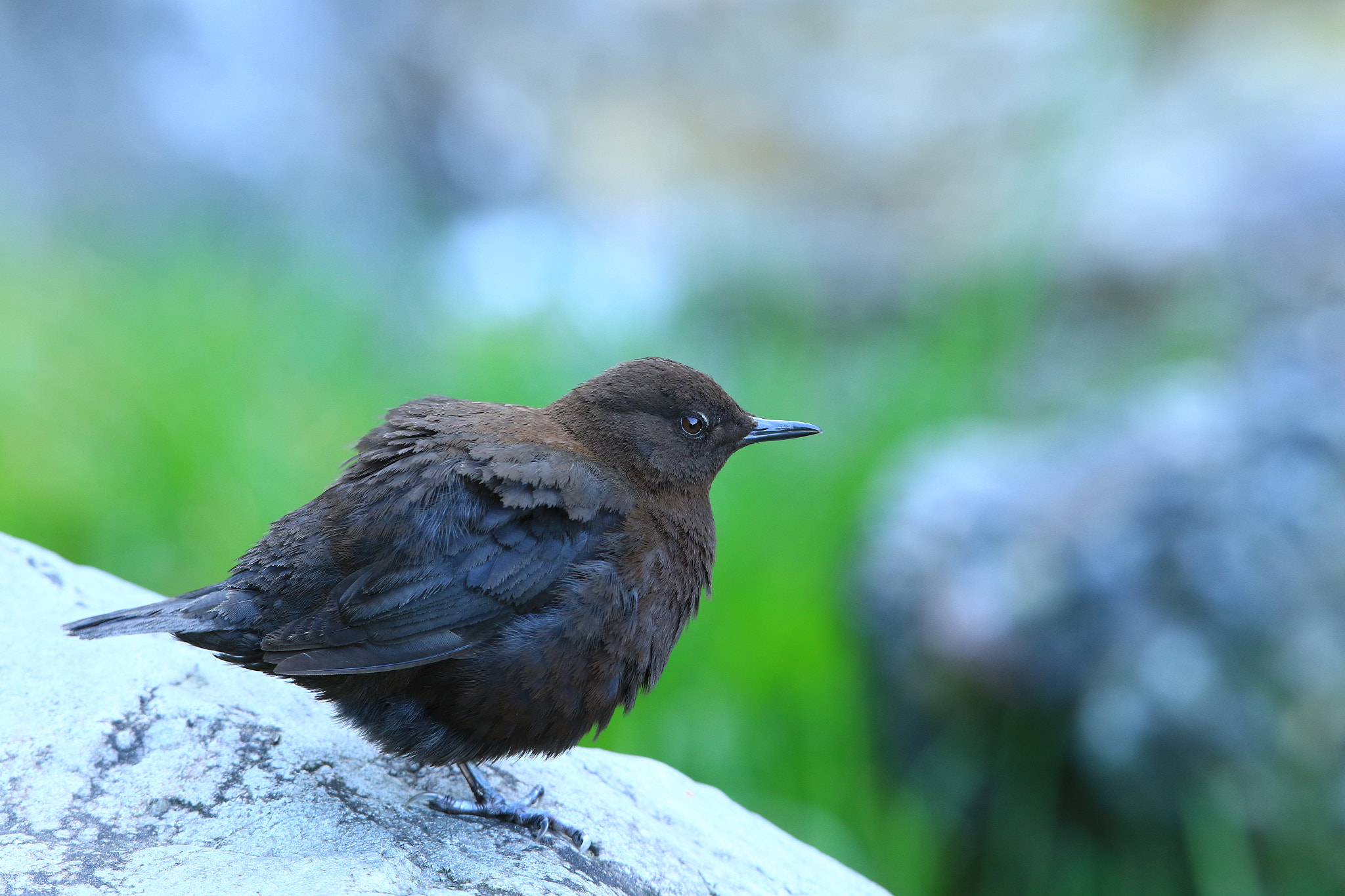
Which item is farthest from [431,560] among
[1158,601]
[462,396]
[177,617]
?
[462,396]

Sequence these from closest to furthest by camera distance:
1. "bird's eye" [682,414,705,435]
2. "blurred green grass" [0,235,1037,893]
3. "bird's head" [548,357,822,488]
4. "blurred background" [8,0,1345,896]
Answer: "bird's head" [548,357,822,488] < "bird's eye" [682,414,705,435] < "blurred background" [8,0,1345,896] < "blurred green grass" [0,235,1037,893]

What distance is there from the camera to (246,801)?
233cm

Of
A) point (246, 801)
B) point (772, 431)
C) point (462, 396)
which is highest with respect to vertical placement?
point (462, 396)

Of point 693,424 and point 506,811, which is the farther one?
point 693,424

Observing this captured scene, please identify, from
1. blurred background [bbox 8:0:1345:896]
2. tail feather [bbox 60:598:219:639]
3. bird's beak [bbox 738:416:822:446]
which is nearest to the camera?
tail feather [bbox 60:598:219:639]

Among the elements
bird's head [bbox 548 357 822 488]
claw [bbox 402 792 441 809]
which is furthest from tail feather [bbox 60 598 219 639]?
bird's head [bbox 548 357 822 488]

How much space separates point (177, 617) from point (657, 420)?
1228 mm

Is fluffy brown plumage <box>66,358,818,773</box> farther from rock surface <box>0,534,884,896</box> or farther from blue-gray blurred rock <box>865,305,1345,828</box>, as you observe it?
blue-gray blurred rock <box>865,305,1345,828</box>

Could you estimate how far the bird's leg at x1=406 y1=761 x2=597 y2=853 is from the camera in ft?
8.34

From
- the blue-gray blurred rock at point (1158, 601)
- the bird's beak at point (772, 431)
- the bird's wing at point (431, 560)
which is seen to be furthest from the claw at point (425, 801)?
the blue-gray blurred rock at point (1158, 601)

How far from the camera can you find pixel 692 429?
10.1ft

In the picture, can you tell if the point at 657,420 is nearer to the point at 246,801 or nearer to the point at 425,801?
the point at 425,801

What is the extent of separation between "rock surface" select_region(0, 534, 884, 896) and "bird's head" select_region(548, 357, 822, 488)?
2.63 feet

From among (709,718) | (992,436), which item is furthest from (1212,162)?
(709,718)
